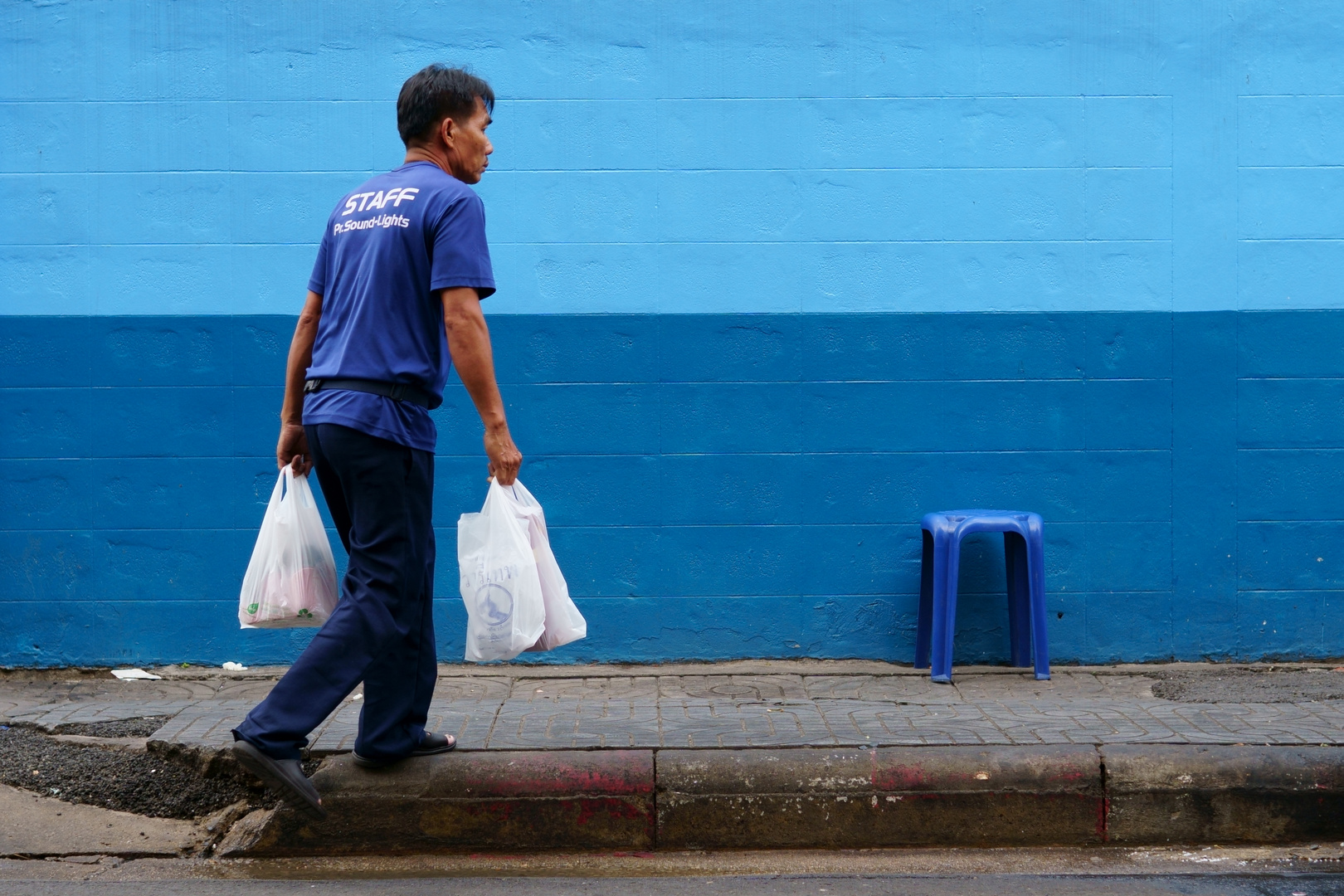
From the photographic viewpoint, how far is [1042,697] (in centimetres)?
470

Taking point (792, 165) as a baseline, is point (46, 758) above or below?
below

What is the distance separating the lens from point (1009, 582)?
17.0 feet

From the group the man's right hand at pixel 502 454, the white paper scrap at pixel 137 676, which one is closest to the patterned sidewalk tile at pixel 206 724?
the white paper scrap at pixel 137 676

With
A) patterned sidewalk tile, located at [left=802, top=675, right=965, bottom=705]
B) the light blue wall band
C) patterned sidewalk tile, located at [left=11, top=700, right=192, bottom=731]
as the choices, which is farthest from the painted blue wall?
patterned sidewalk tile, located at [left=11, top=700, right=192, bottom=731]

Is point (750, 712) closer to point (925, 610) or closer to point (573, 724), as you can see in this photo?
point (573, 724)

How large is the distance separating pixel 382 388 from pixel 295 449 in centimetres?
45

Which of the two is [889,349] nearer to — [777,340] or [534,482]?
[777,340]

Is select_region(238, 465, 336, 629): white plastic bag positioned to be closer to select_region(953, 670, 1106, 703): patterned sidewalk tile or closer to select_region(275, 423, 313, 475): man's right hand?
select_region(275, 423, 313, 475): man's right hand

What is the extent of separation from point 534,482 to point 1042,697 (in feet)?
7.23

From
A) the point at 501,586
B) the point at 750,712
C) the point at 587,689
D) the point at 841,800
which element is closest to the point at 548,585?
the point at 501,586

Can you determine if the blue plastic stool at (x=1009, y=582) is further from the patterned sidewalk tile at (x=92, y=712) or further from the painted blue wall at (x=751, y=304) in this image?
the patterned sidewalk tile at (x=92, y=712)

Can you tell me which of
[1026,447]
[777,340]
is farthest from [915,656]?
[777,340]

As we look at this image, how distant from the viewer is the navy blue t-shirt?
3.31m

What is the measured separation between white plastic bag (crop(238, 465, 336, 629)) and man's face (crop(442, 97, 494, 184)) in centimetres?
101
